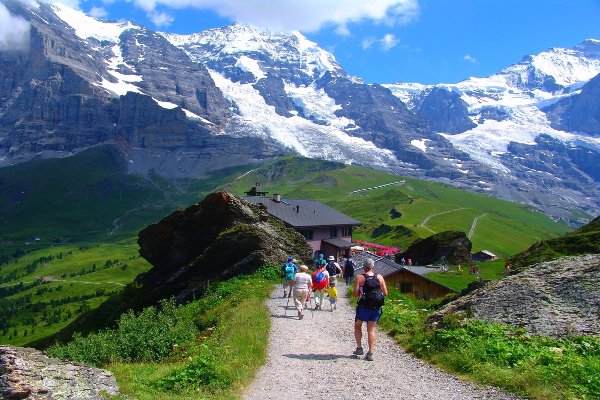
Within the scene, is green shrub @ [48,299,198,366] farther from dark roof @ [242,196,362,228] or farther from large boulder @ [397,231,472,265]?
large boulder @ [397,231,472,265]

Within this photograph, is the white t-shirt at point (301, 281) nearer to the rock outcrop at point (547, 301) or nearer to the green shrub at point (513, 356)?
the green shrub at point (513, 356)

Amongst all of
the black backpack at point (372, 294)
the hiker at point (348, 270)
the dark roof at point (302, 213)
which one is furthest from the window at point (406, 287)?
the black backpack at point (372, 294)

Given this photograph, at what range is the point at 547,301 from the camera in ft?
62.4

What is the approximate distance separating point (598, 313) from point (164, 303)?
21248mm

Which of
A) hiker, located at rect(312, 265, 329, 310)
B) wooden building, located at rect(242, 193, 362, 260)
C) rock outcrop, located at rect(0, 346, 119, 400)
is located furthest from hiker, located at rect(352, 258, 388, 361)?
wooden building, located at rect(242, 193, 362, 260)

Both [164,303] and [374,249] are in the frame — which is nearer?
[164,303]

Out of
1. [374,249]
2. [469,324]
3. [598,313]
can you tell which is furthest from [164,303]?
[374,249]

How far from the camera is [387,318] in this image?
23.0 m

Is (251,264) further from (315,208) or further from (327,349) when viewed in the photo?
(315,208)

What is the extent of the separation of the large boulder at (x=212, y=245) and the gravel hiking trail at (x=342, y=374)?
14280 millimetres

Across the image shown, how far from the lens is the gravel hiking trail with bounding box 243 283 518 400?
13.4m

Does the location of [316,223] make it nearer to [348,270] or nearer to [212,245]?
[348,270]

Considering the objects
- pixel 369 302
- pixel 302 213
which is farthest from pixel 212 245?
pixel 302 213

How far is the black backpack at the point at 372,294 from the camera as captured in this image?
56.2 feet
